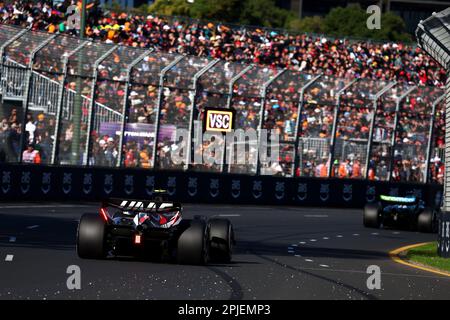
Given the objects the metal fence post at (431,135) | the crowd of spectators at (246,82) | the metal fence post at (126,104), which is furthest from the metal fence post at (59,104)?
the metal fence post at (431,135)

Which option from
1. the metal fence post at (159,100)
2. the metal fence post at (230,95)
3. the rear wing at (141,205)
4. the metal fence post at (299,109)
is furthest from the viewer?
the metal fence post at (299,109)

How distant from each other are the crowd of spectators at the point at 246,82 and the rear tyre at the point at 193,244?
15.1 metres

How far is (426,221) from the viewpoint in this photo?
2994cm

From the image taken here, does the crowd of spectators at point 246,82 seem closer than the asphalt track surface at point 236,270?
No

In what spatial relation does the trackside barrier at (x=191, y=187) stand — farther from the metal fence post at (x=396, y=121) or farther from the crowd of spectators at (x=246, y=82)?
the metal fence post at (x=396, y=121)

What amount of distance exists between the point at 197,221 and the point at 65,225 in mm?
7824

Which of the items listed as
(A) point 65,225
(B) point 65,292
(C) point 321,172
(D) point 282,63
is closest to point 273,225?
(A) point 65,225

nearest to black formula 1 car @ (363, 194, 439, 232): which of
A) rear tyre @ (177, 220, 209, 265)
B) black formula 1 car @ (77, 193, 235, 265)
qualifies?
black formula 1 car @ (77, 193, 235, 265)

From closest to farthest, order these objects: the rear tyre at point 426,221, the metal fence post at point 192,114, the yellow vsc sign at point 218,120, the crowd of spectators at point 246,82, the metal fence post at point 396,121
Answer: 1. the rear tyre at point 426,221
2. the crowd of spectators at point 246,82
3. the metal fence post at point 192,114
4. the yellow vsc sign at point 218,120
5. the metal fence post at point 396,121

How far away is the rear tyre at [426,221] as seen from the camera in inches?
1179

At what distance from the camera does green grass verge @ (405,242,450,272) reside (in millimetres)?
19323

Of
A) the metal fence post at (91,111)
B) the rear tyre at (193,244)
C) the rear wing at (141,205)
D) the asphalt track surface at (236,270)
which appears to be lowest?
the asphalt track surface at (236,270)

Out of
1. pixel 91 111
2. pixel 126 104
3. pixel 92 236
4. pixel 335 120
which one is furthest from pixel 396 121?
pixel 92 236
